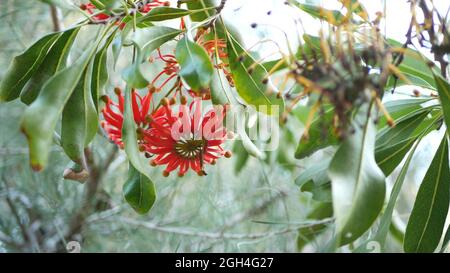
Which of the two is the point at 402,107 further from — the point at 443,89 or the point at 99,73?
the point at 99,73

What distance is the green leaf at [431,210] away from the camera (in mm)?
988

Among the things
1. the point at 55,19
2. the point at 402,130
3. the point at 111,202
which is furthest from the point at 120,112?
the point at 111,202

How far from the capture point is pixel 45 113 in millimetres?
688

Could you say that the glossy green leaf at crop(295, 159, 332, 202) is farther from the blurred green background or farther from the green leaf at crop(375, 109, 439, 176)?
the blurred green background

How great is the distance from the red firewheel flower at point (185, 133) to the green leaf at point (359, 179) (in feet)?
0.84

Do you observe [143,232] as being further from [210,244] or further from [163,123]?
[163,123]

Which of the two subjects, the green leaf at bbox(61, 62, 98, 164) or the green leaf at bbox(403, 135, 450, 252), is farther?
the green leaf at bbox(403, 135, 450, 252)

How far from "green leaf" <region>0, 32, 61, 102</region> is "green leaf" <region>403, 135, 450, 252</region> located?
0.62m

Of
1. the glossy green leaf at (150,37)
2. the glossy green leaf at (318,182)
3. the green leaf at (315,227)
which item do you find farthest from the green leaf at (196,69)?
the green leaf at (315,227)

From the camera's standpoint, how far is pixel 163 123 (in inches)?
36.0

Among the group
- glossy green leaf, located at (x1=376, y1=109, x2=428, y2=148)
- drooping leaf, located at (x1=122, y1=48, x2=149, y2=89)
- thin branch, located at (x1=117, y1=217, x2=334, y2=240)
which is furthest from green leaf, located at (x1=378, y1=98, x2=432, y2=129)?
drooping leaf, located at (x1=122, y1=48, x2=149, y2=89)

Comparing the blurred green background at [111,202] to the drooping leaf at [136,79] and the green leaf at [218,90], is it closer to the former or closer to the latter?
the green leaf at [218,90]

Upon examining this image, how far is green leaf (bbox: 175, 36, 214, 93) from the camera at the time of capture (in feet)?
2.39
